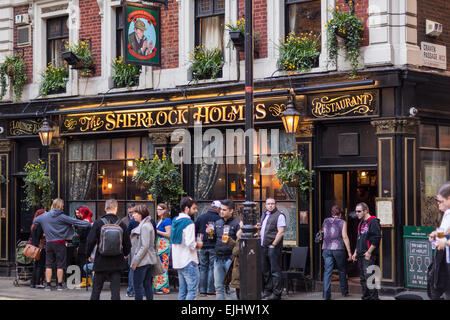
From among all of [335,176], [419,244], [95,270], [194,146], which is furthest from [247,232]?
[194,146]

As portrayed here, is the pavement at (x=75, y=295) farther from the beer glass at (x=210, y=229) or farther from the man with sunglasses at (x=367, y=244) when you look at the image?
the beer glass at (x=210, y=229)

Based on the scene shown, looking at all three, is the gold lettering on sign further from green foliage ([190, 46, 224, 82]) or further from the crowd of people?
green foliage ([190, 46, 224, 82])

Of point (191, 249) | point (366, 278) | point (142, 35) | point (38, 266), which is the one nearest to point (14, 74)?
point (142, 35)

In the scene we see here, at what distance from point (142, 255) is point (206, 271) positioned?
3463 mm

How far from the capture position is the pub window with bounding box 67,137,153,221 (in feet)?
64.4

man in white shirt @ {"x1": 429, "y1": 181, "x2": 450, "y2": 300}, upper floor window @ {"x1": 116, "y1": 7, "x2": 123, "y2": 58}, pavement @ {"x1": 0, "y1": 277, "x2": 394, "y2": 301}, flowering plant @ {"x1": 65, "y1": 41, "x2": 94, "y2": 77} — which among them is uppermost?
upper floor window @ {"x1": 116, "y1": 7, "x2": 123, "y2": 58}

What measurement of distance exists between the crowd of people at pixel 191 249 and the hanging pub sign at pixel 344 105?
2.08 m

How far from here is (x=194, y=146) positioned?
1866 centimetres

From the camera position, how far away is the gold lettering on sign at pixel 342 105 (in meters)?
15.8

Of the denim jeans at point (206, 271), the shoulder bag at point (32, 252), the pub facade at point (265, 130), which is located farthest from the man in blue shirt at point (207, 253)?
the shoulder bag at point (32, 252)

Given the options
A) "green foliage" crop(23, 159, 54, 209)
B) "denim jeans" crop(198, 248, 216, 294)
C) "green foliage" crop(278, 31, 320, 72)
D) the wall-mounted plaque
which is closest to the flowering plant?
"green foliage" crop(23, 159, 54, 209)

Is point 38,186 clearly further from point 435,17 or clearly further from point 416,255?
point 435,17

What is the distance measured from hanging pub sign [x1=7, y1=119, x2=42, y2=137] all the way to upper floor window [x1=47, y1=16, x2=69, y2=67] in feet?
5.56

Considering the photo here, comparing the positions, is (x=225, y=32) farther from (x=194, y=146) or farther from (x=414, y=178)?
(x=414, y=178)
